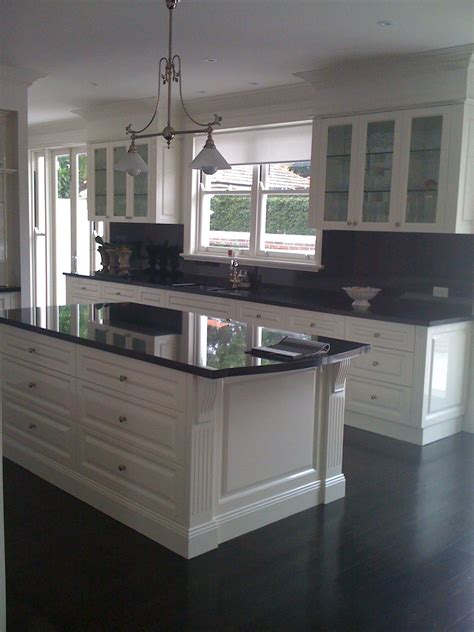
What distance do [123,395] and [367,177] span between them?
274 centimetres

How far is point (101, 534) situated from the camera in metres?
3.03

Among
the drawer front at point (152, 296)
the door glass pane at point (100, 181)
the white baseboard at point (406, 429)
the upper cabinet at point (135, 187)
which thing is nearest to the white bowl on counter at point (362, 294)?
the white baseboard at point (406, 429)

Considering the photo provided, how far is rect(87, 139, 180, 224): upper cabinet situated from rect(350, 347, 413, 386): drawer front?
299 centimetres

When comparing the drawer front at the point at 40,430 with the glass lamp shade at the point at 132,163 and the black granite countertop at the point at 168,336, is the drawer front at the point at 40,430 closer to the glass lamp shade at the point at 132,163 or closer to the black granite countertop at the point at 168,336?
the black granite countertop at the point at 168,336

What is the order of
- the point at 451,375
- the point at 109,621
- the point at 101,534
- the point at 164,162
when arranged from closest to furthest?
1. the point at 109,621
2. the point at 101,534
3. the point at 451,375
4. the point at 164,162

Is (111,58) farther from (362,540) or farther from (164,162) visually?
(362,540)

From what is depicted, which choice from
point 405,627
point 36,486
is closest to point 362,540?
point 405,627

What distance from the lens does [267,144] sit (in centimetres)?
600

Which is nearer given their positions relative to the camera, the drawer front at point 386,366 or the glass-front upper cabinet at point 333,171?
the drawer front at point 386,366

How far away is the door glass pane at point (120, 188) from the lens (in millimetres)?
7000

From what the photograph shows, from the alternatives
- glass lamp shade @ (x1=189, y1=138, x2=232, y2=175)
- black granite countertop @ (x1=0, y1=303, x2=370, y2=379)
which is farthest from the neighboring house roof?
glass lamp shade @ (x1=189, y1=138, x2=232, y2=175)

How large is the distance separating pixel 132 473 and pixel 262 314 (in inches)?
95.3

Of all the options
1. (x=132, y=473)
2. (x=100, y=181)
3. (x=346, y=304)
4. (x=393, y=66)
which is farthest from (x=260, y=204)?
(x=132, y=473)

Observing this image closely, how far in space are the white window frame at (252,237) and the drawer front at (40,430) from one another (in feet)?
9.22
